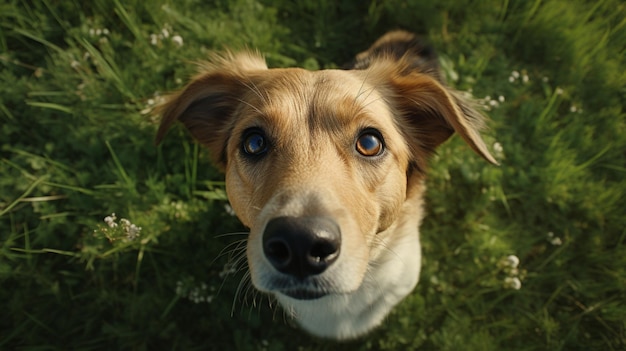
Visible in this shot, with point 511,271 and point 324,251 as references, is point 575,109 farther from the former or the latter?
point 324,251

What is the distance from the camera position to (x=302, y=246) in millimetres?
1723

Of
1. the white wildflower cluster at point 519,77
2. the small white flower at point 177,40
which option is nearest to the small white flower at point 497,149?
the white wildflower cluster at point 519,77

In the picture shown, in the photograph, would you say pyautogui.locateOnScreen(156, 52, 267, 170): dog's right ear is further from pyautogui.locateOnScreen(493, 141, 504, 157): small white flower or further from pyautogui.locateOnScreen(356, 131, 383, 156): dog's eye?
pyautogui.locateOnScreen(493, 141, 504, 157): small white flower

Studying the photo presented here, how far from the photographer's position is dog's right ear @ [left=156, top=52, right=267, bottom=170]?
8.75 ft

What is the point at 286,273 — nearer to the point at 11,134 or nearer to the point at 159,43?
the point at 159,43

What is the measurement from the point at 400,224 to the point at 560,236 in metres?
1.94

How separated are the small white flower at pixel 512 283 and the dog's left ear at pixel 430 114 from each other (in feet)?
4.60

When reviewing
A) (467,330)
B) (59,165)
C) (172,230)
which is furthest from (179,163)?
(467,330)

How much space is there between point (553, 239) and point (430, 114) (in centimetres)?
200

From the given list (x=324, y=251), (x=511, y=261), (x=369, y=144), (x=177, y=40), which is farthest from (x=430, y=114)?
(x=177, y=40)

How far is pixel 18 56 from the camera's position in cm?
402

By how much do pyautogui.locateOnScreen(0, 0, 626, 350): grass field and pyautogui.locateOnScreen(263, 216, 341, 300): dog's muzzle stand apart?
1.72 metres

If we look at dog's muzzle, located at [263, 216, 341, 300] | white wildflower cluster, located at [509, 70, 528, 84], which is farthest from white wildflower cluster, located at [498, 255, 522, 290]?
dog's muzzle, located at [263, 216, 341, 300]

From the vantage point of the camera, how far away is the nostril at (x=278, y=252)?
1.76m
